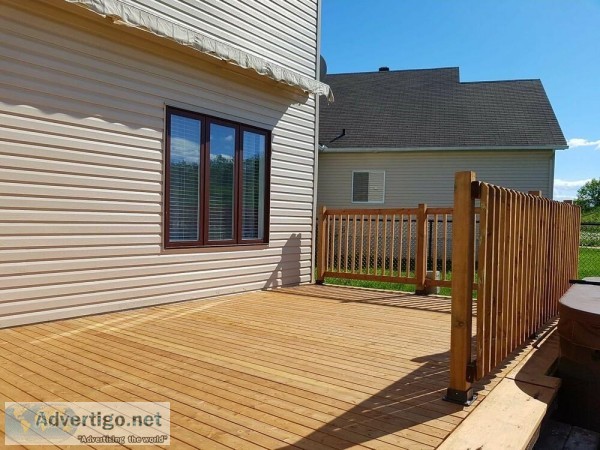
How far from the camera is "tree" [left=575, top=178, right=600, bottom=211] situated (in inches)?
2103

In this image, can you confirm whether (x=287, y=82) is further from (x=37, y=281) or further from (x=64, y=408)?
(x=64, y=408)

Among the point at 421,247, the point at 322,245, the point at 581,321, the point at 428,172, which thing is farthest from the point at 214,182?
the point at 428,172

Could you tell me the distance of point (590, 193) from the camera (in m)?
55.9

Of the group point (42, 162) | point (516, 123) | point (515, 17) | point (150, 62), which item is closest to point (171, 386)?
point (42, 162)

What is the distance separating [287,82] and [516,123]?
9.54 m

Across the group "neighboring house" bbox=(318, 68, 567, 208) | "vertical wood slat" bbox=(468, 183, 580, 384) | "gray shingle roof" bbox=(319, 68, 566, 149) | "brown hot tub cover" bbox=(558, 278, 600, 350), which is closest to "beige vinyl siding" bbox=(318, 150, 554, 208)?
"neighboring house" bbox=(318, 68, 567, 208)

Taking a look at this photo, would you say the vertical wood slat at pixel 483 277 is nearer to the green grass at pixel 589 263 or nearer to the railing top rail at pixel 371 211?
the railing top rail at pixel 371 211

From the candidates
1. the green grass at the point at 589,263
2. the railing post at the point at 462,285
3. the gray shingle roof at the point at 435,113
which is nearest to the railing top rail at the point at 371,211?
the railing post at the point at 462,285

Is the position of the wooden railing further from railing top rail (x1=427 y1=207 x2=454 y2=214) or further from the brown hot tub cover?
railing top rail (x1=427 y1=207 x2=454 y2=214)

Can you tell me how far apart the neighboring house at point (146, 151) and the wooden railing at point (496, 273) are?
3467 mm

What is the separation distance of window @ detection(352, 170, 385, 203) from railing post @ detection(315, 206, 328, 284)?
6.57 meters

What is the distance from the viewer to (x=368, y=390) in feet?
8.96

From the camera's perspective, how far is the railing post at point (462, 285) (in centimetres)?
252

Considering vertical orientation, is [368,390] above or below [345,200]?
below
